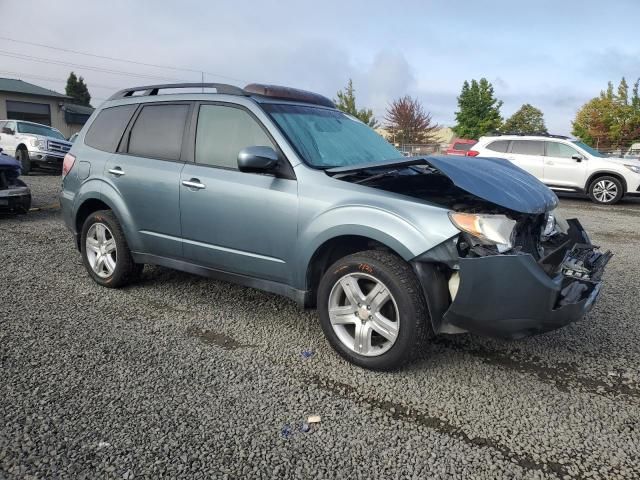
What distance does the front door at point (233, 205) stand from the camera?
137 inches

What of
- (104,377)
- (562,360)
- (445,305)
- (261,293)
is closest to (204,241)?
(261,293)

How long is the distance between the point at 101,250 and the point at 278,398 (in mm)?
2688

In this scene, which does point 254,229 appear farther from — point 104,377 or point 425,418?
point 425,418

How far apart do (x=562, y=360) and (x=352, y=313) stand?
146cm

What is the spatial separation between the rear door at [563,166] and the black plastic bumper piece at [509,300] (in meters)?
11.3

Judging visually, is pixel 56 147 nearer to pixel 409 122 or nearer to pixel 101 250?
pixel 101 250

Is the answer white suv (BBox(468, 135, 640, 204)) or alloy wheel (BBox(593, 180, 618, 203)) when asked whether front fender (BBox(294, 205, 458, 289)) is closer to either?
white suv (BBox(468, 135, 640, 204))

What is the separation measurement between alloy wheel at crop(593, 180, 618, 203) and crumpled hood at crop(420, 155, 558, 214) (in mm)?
10449

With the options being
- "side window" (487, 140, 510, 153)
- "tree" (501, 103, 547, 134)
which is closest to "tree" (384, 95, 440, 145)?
"tree" (501, 103, 547, 134)

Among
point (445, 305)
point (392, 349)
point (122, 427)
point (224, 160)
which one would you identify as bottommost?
point (122, 427)

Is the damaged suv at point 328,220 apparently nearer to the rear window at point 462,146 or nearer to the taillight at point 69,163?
the taillight at point 69,163

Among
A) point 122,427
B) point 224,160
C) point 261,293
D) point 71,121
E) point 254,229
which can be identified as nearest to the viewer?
point 122,427

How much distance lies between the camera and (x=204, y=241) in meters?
3.90

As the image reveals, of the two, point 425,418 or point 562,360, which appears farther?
point 562,360
